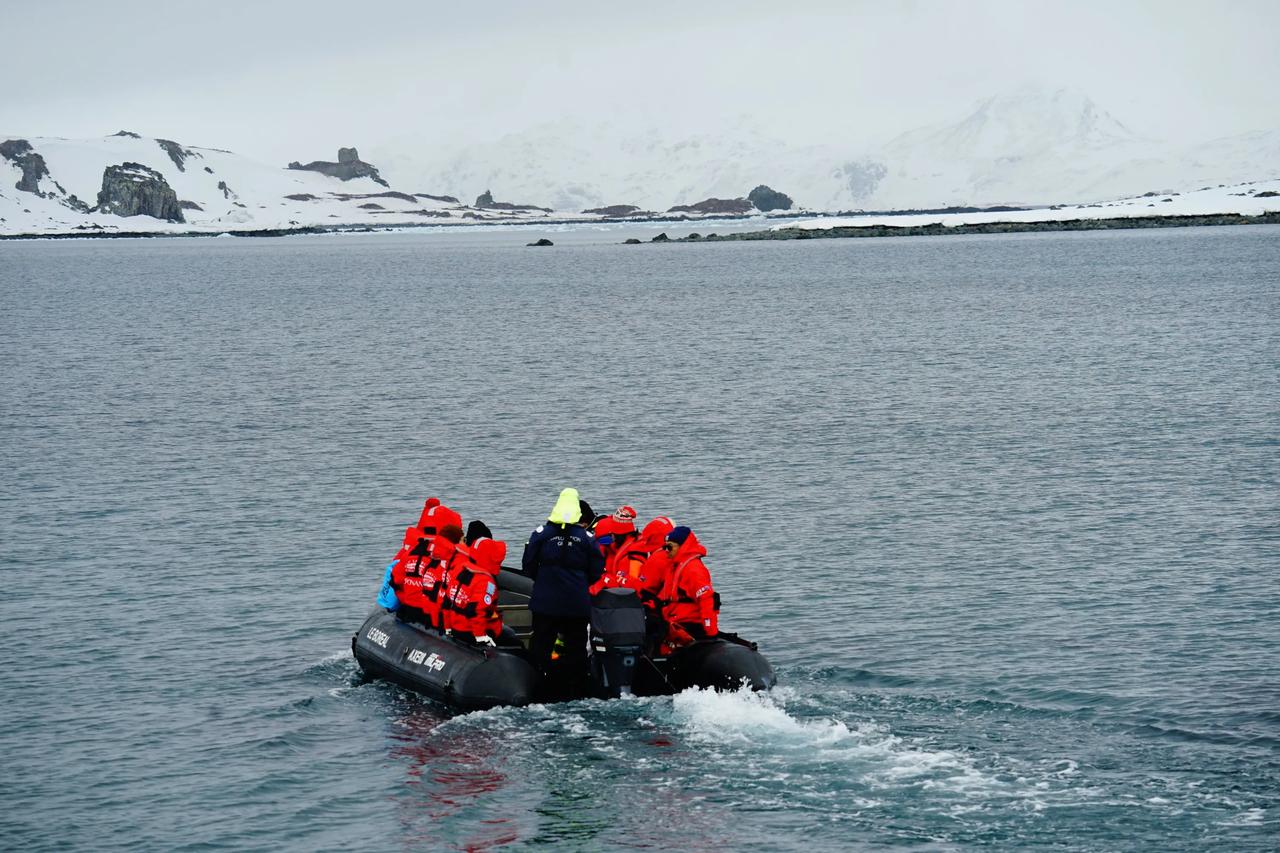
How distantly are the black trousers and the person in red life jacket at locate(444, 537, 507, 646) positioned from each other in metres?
0.85

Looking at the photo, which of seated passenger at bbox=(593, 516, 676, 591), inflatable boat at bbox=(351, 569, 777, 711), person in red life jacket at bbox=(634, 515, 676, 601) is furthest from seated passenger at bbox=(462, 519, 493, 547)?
person in red life jacket at bbox=(634, 515, 676, 601)

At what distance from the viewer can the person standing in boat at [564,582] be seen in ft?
71.8

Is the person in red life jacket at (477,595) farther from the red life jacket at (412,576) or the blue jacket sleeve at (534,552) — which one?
the red life jacket at (412,576)

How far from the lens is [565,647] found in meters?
22.2

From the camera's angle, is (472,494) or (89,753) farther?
(472,494)

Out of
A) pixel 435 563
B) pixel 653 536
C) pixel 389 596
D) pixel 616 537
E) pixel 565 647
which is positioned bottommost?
pixel 565 647

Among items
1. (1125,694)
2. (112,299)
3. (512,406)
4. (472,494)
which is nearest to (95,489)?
(472,494)

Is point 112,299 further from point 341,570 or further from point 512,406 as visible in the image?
point 341,570

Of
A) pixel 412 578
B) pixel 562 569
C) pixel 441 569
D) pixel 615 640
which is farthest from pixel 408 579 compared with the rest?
pixel 615 640

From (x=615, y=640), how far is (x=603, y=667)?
55 centimetres

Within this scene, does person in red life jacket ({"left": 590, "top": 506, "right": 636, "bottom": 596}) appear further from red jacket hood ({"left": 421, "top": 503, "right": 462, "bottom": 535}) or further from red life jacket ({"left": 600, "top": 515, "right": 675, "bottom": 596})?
red jacket hood ({"left": 421, "top": 503, "right": 462, "bottom": 535})

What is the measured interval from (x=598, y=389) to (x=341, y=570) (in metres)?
28.6

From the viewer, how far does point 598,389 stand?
58625 millimetres

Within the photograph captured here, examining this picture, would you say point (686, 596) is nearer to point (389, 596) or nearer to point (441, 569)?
point (441, 569)
